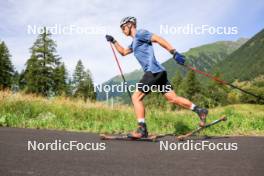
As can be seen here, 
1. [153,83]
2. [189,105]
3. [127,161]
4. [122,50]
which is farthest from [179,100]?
[127,161]

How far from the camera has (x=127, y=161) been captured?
389 centimetres

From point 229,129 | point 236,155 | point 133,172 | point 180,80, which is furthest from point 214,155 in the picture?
point 180,80

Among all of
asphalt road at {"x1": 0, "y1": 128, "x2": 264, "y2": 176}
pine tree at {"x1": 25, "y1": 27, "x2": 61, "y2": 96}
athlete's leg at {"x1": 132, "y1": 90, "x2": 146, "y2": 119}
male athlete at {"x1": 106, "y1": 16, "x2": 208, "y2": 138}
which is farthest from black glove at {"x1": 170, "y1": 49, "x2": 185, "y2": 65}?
pine tree at {"x1": 25, "y1": 27, "x2": 61, "y2": 96}

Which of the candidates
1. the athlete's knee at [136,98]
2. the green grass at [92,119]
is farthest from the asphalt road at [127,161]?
the green grass at [92,119]

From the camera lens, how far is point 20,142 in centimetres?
526

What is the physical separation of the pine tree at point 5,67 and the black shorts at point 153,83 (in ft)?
198

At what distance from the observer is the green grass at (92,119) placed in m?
8.40

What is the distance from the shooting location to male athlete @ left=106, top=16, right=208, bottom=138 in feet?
20.5

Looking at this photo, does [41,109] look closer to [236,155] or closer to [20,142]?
[20,142]

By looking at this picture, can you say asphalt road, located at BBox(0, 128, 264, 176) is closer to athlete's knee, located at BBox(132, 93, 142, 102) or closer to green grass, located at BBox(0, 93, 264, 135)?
athlete's knee, located at BBox(132, 93, 142, 102)

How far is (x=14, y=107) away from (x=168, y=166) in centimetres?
885

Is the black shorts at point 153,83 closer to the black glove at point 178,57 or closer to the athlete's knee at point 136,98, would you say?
the athlete's knee at point 136,98

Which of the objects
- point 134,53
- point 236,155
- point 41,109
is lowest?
point 236,155

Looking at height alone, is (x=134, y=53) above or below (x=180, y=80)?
below
